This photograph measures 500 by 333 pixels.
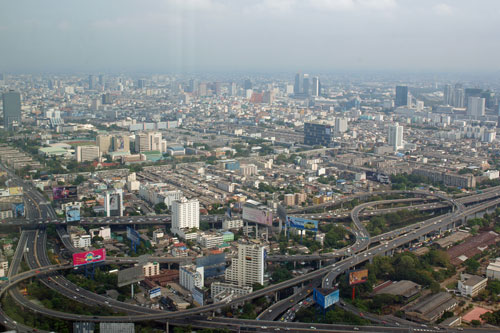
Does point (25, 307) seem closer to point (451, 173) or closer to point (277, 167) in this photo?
point (277, 167)

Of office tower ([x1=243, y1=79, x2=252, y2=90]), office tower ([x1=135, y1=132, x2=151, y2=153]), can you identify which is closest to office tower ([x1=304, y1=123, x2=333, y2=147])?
office tower ([x1=135, y1=132, x2=151, y2=153])

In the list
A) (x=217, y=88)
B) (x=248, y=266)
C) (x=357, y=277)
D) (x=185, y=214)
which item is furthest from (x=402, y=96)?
(x=248, y=266)

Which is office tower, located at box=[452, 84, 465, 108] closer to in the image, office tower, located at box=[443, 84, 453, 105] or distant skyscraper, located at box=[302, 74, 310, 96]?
office tower, located at box=[443, 84, 453, 105]

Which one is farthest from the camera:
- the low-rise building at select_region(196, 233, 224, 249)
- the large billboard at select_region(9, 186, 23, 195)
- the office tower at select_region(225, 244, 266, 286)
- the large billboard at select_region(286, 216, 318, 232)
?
the large billboard at select_region(9, 186, 23, 195)

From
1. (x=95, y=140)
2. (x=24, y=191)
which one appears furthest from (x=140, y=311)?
(x=95, y=140)

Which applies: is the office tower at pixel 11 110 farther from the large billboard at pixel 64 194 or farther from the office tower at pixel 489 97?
the office tower at pixel 489 97

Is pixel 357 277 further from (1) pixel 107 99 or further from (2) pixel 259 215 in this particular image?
(1) pixel 107 99

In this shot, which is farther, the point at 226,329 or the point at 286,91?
the point at 286,91
